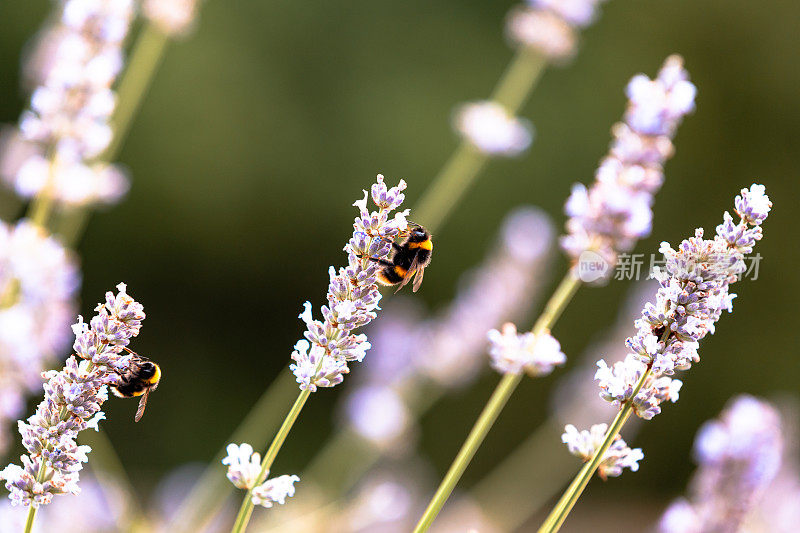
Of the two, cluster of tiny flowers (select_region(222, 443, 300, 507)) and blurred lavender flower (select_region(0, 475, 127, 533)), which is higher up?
cluster of tiny flowers (select_region(222, 443, 300, 507))

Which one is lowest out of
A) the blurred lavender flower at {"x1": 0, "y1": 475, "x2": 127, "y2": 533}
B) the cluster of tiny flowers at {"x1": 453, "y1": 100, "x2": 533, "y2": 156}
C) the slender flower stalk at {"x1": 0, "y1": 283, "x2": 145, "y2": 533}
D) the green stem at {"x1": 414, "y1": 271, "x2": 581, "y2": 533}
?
the blurred lavender flower at {"x1": 0, "y1": 475, "x2": 127, "y2": 533}

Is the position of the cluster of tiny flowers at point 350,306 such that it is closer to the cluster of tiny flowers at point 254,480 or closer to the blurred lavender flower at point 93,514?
the cluster of tiny flowers at point 254,480

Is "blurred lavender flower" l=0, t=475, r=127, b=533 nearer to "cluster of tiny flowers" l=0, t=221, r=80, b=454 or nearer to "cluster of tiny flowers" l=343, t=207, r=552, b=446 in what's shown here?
"cluster of tiny flowers" l=0, t=221, r=80, b=454

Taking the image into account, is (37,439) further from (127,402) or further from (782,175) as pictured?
(782,175)

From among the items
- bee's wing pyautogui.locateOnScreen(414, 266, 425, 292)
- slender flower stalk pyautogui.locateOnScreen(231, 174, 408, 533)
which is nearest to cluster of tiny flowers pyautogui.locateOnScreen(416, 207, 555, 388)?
bee's wing pyautogui.locateOnScreen(414, 266, 425, 292)

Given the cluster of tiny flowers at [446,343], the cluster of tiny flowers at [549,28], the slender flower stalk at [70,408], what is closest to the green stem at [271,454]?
the slender flower stalk at [70,408]

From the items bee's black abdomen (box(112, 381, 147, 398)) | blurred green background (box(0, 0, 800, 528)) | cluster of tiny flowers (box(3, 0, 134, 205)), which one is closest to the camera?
bee's black abdomen (box(112, 381, 147, 398))
